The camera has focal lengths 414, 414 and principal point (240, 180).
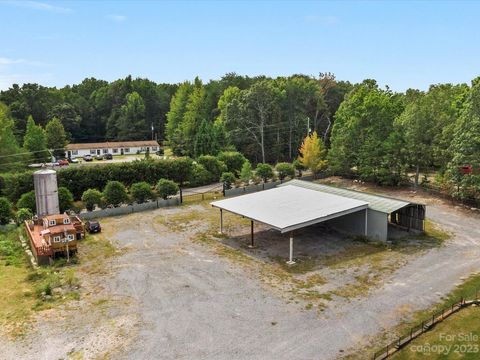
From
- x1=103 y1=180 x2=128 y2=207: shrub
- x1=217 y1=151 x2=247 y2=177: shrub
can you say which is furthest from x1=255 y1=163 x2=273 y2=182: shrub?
x1=103 y1=180 x2=128 y2=207: shrub

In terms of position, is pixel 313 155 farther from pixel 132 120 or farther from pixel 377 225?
pixel 132 120

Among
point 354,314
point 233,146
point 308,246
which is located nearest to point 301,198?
point 308,246

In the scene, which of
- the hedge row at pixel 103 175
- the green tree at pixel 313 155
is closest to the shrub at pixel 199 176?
the hedge row at pixel 103 175

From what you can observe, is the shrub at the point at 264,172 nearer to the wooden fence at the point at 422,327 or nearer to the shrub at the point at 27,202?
the shrub at the point at 27,202

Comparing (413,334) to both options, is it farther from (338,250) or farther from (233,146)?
(233,146)

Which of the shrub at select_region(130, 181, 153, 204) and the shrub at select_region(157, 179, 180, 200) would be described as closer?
the shrub at select_region(130, 181, 153, 204)

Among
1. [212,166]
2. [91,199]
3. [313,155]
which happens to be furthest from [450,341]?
[212,166]

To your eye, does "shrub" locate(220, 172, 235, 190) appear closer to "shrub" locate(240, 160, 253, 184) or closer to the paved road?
"shrub" locate(240, 160, 253, 184)
